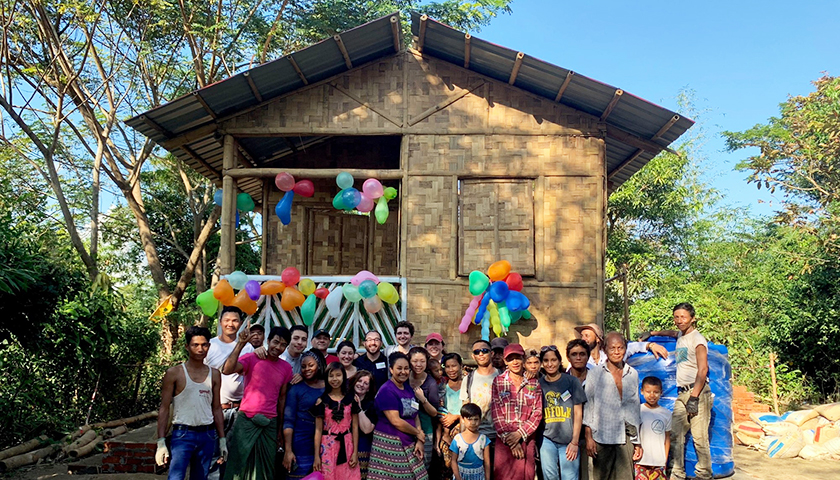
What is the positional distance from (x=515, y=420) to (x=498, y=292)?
270 centimetres

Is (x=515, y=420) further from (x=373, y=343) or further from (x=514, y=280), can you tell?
(x=514, y=280)

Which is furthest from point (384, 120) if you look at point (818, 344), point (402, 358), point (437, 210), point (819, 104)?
point (818, 344)

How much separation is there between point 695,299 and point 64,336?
42.1ft

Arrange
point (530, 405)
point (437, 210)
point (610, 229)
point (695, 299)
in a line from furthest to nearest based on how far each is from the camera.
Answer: point (610, 229)
point (695, 299)
point (437, 210)
point (530, 405)

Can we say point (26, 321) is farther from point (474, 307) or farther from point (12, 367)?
point (474, 307)

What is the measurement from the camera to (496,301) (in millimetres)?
7074

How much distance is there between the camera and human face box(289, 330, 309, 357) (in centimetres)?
521

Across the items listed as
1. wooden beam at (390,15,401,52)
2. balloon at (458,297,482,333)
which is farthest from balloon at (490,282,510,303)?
wooden beam at (390,15,401,52)

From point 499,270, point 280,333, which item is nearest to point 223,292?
point 280,333

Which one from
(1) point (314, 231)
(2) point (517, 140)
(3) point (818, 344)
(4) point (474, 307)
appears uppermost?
(2) point (517, 140)

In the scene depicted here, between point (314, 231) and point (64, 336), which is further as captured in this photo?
point (314, 231)

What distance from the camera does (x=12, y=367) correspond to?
783 centimetres

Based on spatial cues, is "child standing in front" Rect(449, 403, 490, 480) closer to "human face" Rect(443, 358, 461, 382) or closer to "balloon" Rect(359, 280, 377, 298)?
"human face" Rect(443, 358, 461, 382)

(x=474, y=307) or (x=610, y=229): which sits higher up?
(x=610, y=229)
